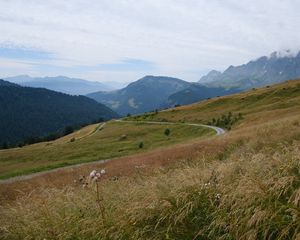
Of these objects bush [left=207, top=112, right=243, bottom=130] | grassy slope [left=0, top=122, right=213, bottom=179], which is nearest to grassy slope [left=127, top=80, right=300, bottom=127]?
bush [left=207, top=112, right=243, bottom=130]

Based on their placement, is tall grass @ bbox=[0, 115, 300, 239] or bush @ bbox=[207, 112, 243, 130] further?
bush @ bbox=[207, 112, 243, 130]

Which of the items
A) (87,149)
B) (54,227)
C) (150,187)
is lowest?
(87,149)

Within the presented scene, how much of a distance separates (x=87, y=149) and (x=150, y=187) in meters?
55.4

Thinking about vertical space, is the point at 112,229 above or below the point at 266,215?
below

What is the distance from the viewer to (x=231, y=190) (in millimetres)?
6367

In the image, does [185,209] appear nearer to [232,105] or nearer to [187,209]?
[187,209]

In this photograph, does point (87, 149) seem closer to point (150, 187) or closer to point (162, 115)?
point (162, 115)

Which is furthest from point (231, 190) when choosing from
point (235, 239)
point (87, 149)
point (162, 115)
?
point (162, 115)

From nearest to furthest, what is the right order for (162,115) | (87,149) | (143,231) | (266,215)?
(266,215), (143,231), (87,149), (162,115)

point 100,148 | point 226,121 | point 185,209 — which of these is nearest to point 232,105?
point 226,121

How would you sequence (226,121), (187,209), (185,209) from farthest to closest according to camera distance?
1. (226,121)
2. (185,209)
3. (187,209)

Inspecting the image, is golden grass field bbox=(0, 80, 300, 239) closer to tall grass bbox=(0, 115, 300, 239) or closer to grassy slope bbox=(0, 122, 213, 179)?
tall grass bbox=(0, 115, 300, 239)

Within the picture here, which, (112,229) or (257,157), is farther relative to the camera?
(257,157)

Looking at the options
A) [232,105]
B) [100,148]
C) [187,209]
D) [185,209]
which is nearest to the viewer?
[187,209]
